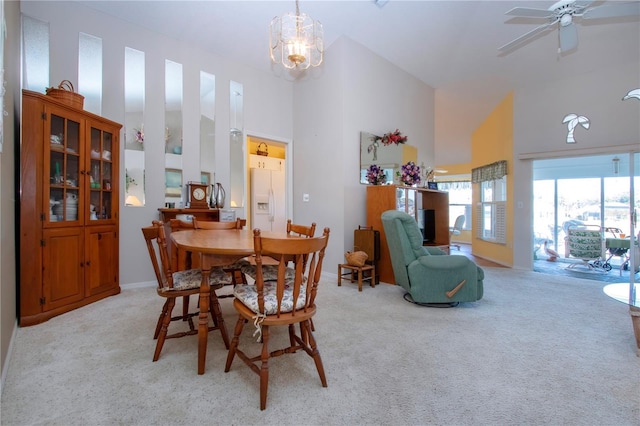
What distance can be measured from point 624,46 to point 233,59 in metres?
5.45

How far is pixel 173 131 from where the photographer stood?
3.85m

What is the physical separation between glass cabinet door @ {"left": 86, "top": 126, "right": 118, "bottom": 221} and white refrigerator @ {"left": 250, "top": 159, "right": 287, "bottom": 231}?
2.47 m

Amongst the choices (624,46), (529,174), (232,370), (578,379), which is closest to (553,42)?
(624,46)

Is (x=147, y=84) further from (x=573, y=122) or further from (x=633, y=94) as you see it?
(x=633, y=94)

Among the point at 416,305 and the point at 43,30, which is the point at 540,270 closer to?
the point at 416,305

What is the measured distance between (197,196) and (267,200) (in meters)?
1.96

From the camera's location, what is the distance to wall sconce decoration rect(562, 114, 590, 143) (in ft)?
14.8

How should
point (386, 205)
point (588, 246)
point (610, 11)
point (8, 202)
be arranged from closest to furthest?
point (8, 202) < point (610, 11) < point (386, 205) < point (588, 246)

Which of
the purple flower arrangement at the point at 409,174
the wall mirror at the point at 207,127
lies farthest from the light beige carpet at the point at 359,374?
the purple flower arrangement at the point at 409,174

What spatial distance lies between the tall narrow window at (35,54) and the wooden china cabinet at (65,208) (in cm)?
68

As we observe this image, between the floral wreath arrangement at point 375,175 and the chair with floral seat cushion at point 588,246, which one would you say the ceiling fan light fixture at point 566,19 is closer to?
the floral wreath arrangement at point 375,175

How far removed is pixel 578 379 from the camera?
1.73m

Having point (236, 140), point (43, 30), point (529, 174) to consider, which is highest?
point (43, 30)

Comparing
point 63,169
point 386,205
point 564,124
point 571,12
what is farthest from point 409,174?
point 63,169
